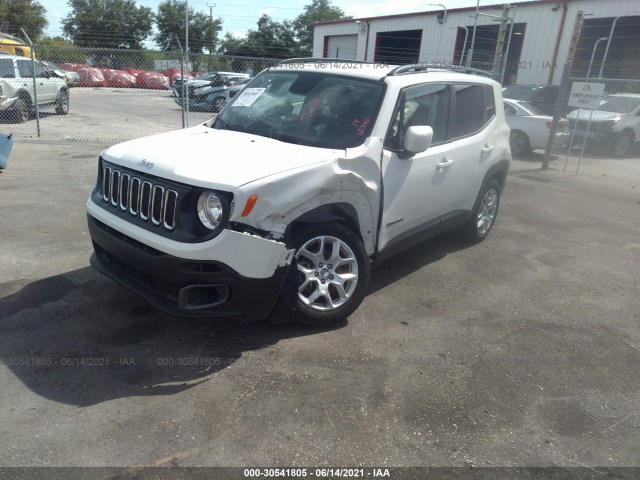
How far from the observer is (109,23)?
5069cm

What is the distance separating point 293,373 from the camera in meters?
3.42

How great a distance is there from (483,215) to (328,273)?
10.0 ft

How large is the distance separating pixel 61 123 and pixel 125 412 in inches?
563

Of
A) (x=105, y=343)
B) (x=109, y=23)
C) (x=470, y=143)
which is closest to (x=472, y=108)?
(x=470, y=143)

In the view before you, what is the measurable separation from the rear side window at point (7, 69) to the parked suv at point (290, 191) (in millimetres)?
11381

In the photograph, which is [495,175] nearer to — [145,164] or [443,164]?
[443,164]

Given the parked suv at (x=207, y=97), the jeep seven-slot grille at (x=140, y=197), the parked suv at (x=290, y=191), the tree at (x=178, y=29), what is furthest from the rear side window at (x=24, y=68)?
the tree at (x=178, y=29)

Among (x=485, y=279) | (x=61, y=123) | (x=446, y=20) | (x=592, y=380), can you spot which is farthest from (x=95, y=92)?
(x=592, y=380)

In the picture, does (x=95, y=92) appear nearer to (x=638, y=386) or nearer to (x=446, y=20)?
(x=446, y=20)

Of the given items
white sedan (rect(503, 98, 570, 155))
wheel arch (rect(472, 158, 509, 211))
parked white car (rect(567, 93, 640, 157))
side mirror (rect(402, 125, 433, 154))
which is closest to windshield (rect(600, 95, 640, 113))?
parked white car (rect(567, 93, 640, 157))

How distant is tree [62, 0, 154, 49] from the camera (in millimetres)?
49406

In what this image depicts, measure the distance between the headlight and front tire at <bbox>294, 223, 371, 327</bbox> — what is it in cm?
58

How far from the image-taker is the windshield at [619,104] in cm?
1539

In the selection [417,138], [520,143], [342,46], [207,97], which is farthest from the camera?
[342,46]
